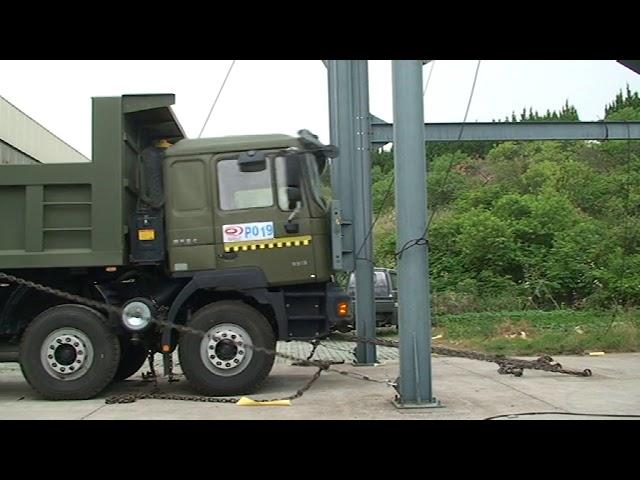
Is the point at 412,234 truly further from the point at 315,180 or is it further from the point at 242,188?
the point at 242,188

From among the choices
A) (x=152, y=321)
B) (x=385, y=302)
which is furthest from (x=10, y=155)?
(x=385, y=302)

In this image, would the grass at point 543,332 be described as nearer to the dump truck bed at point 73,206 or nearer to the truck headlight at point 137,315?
the truck headlight at point 137,315

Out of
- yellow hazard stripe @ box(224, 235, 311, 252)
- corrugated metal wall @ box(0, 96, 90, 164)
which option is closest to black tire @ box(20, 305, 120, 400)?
yellow hazard stripe @ box(224, 235, 311, 252)

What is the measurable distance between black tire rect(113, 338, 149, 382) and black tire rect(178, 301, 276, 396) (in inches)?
55.1

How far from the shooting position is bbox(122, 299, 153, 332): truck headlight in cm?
866

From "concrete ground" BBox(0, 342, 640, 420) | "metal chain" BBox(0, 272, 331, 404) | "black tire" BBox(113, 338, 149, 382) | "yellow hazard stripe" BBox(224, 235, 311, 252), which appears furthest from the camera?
"black tire" BBox(113, 338, 149, 382)

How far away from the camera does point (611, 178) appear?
34.1m

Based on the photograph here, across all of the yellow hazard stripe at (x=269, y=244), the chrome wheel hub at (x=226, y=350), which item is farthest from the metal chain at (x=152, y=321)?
the yellow hazard stripe at (x=269, y=244)

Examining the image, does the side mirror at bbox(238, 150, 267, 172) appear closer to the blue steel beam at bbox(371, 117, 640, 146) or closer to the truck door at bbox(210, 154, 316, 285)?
the truck door at bbox(210, 154, 316, 285)

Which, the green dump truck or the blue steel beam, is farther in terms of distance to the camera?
the blue steel beam

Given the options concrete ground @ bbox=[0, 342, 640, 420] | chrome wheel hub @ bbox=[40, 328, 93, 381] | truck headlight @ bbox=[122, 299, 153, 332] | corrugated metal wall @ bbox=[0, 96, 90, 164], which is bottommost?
concrete ground @ bbox=[0, 342, 640, 420]

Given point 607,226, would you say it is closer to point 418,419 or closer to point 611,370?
point 611,370

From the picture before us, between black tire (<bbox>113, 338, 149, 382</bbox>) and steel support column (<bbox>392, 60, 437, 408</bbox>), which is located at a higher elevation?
steel support column (<bbox>392, 60, 437, 408</bbox>)
